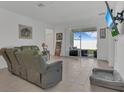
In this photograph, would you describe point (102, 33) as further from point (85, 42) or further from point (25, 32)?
point (25, 32)

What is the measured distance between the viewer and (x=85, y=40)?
29.6ft

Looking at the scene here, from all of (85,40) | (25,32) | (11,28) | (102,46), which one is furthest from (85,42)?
(11,28)

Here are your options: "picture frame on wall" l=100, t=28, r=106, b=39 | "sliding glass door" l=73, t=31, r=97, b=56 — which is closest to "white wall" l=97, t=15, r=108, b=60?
"picture frame on wall" l=100, t=28, r=106, b=39

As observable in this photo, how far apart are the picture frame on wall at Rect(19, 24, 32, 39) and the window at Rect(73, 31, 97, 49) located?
3.99 metres

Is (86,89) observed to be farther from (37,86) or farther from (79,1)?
(79,1)

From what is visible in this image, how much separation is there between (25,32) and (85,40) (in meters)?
4.96

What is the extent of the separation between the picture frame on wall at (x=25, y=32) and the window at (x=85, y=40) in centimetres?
399

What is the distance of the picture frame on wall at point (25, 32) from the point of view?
5.68 metres

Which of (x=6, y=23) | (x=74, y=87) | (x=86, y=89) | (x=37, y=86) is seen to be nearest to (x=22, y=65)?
(x=37, y=86)


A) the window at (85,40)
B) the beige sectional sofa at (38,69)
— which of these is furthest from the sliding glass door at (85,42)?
the beige sectional sofa at (38,69)

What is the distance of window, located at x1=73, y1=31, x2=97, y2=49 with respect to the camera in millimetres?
8711

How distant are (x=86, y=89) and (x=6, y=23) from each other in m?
4.34

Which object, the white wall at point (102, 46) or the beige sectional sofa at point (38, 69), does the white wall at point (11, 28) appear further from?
the white wall at point (102, 46)

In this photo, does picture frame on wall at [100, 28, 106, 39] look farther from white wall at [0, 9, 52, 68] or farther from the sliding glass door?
white wall at [0, 9, 52, 68]
